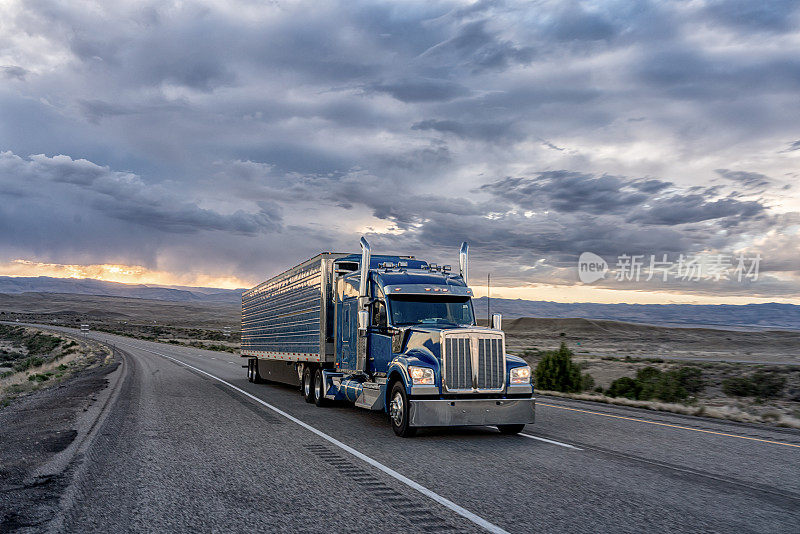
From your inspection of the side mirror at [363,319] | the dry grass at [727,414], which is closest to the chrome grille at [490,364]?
the side mirror at [363,319]

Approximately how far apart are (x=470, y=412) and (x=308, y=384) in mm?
7820

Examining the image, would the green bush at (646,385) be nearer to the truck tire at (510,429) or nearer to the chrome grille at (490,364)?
the truck tire at (510,429)

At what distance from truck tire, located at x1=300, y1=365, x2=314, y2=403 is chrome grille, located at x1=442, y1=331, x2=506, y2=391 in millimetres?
7353

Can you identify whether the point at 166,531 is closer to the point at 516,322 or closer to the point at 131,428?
the point at 131,428

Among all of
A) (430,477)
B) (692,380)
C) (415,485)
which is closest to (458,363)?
(430,477)

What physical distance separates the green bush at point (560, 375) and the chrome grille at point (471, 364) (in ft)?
43.5

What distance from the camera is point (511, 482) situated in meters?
7.79

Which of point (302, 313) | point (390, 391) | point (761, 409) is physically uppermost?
point (302, 313)

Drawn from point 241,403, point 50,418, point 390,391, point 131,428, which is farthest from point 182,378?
point 390,391

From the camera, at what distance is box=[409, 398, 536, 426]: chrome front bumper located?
35.2 ft

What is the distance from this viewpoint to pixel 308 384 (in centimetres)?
1777

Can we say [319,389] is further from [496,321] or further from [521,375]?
[521,375]

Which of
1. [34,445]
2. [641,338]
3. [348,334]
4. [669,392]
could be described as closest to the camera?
[34,445]

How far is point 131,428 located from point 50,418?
9.08ft
